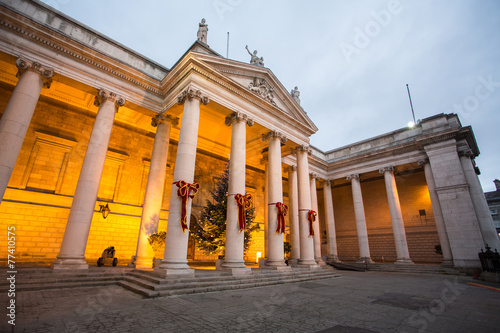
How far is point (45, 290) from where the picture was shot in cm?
726

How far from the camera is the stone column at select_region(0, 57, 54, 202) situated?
318 inches

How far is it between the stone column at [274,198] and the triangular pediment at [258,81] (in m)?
1.99

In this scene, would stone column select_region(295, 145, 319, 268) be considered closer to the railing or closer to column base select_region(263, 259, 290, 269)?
column base select_region(263, 259, 290, 269)

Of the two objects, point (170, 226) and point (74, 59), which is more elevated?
point (74, 59)

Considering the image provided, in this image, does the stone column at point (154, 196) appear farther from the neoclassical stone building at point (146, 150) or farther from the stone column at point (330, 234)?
the stone column at point (330, 234)

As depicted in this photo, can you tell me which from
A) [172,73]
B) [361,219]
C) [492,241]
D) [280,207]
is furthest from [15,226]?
[492,241]

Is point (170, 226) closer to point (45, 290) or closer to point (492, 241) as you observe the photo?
point (45, 290)

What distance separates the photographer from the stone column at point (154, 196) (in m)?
10.9

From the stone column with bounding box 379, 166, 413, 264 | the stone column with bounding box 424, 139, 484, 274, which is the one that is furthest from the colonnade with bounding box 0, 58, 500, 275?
the stone column with bounding box 379, 166, 413, 264

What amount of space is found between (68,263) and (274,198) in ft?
31.0

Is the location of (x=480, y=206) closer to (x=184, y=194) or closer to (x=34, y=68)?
(x=184, y=194)

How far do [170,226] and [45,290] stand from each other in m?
4.06

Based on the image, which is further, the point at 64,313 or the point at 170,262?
the point at 170,262

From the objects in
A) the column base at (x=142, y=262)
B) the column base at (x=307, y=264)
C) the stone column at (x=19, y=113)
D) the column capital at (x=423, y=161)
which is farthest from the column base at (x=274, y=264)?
the column capital at (x=423, y=161)
